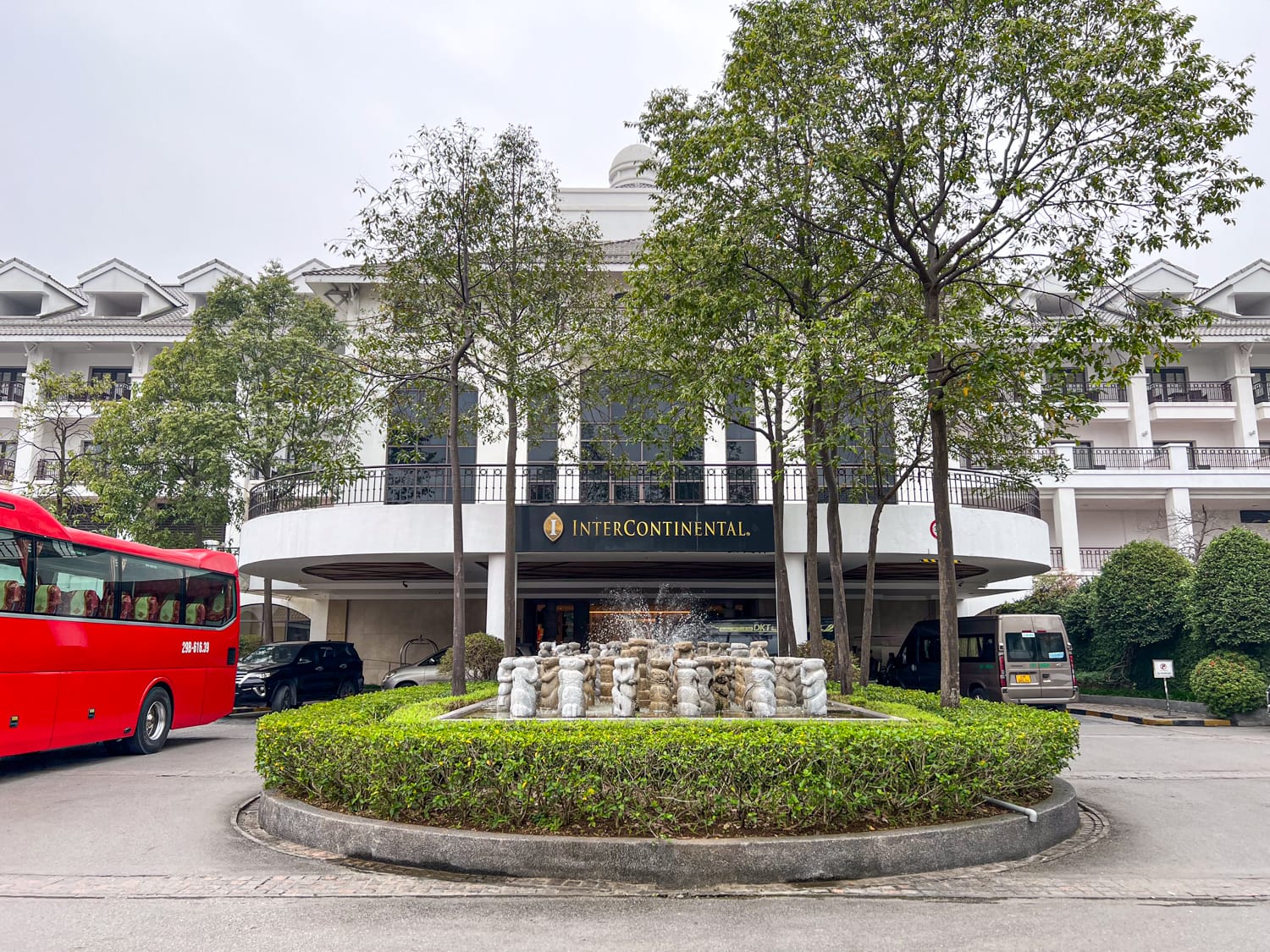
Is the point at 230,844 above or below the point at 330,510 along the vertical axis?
below

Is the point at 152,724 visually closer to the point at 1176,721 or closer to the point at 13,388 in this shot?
the point at 1176,721

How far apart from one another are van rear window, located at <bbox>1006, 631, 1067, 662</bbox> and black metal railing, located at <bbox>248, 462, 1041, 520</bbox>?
9.97ft

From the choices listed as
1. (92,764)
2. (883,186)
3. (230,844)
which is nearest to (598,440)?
(883,186)

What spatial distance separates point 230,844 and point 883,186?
9387 millimetres

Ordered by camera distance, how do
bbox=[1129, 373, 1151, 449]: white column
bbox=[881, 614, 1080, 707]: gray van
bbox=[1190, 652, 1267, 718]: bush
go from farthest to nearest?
bbox=[1129, 373, 1151, 449]: white column, bbox=[881, 614, 1080, 707]: gray van, bbox=[1190, 652, 1267, 718]: bush

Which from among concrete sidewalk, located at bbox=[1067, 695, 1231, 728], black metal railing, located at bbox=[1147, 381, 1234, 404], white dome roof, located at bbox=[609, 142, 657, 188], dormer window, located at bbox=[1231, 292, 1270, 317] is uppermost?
white dome roof, located at bbox=[609, 142, 657, 188]

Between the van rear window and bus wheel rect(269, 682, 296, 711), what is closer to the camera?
the van rear window

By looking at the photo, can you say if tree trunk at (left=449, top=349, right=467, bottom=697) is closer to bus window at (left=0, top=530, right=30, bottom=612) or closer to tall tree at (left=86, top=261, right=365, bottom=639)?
bus window at (left=0, top=530, right=30, bottom=612)

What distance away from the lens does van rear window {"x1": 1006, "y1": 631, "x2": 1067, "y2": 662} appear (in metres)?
17.2

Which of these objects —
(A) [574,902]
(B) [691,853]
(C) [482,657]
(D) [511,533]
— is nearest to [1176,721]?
(D) [511,533]

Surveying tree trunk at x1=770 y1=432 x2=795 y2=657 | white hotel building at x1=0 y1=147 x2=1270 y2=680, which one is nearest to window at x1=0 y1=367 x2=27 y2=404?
white hotel building at x1=0 y1=147 x2=1270 y2=680

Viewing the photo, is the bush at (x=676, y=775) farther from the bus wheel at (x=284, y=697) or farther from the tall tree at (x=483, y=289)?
the bus wheel at (x=284, y=697)

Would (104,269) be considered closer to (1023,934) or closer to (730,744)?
(730,744)

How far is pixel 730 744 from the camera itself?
6.21 meters
